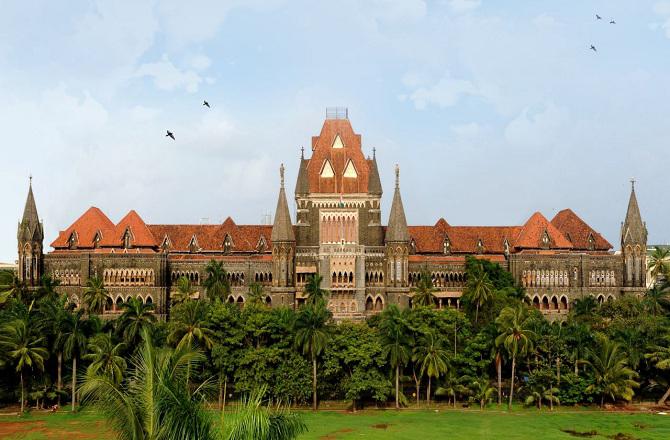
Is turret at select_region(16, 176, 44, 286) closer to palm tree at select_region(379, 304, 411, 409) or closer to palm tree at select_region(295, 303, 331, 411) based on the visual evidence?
palm tree at select_region(295, 303, 331, 411)

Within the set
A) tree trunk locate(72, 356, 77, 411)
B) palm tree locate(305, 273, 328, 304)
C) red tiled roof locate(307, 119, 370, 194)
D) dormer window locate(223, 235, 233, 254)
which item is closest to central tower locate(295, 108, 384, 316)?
red tiled roof locate(307, 119, 370, 194)

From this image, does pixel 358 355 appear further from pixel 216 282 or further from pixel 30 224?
pixel 30 224

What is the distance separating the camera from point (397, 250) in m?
90.4

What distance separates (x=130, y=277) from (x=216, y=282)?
39.1ft

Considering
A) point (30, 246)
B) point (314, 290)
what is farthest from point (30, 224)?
point (314, 290)

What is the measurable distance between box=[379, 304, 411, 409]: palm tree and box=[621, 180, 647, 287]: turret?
4506 centimetres

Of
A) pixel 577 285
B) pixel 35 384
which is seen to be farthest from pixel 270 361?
pixel 577 285

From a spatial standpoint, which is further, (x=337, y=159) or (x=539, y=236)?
(x=539, y=236)

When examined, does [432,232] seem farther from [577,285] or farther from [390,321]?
[390,321]

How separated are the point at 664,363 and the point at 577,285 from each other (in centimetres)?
3612

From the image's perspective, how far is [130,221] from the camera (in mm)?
98438

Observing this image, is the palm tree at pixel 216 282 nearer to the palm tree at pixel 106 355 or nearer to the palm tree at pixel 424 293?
the palm tree at pixel 424 293

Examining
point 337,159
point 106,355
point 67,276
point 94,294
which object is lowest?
point 106,355

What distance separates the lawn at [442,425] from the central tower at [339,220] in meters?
31.7
